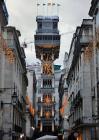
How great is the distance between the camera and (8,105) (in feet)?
175

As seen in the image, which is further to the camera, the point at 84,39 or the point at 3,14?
the point at 84,39

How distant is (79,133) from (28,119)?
51.4 metres

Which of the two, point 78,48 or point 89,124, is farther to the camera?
point 78,48

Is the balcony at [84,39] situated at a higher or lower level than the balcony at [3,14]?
lower

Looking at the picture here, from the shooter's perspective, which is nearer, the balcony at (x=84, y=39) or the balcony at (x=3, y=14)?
the balcony at (x=3, y=14)

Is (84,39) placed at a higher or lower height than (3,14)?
lower

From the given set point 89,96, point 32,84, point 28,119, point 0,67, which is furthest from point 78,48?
point 32,84

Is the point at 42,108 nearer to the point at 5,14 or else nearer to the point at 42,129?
the point at 42,129

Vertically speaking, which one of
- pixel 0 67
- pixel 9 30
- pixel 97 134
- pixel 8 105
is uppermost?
pixel 9 30

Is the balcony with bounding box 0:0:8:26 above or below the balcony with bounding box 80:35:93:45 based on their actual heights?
above

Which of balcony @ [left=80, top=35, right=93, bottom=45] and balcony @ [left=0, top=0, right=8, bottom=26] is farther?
balcony @ [left=80, top=35, right=93, bottom=45]

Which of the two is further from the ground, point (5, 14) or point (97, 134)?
point (5, 14)

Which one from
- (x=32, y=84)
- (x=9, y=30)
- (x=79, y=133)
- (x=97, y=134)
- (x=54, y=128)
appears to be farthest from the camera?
(x=54, y=128)

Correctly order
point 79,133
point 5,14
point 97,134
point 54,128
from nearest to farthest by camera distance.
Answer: point 97,134 < point 5,14 < point 79,133 < point 54,128
